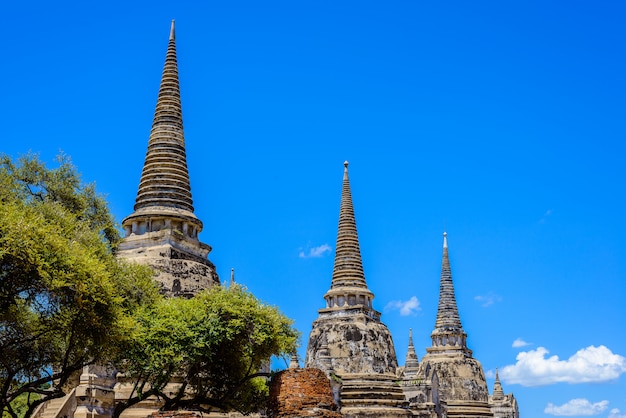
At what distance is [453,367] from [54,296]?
4250cm

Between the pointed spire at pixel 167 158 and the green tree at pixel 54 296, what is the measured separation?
7.27 meters

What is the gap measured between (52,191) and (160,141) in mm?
5611

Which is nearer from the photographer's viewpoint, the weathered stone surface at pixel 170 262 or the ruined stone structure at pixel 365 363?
the weathered stone surface at pixel 170 262

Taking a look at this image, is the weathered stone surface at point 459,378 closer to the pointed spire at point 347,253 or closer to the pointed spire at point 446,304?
the pointed spire at point 446,304

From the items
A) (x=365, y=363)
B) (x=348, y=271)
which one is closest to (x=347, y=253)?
(x=348, y=271)

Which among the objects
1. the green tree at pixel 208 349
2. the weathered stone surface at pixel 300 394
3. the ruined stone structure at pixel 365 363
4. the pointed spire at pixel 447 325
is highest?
the pointed spire at pixel 447 325

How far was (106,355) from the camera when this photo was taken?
960 inches

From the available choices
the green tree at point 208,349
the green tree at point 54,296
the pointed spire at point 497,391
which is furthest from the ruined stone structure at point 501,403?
the green tree at point 54,296

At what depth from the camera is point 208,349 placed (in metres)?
26.7

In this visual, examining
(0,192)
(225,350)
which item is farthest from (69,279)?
(225,350)

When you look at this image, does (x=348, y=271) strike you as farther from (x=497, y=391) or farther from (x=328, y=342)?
(x=497, y=391)

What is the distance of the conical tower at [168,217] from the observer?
108ft

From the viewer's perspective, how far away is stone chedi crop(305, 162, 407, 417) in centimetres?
4378

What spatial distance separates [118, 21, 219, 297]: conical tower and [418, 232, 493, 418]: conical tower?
86.7ft
